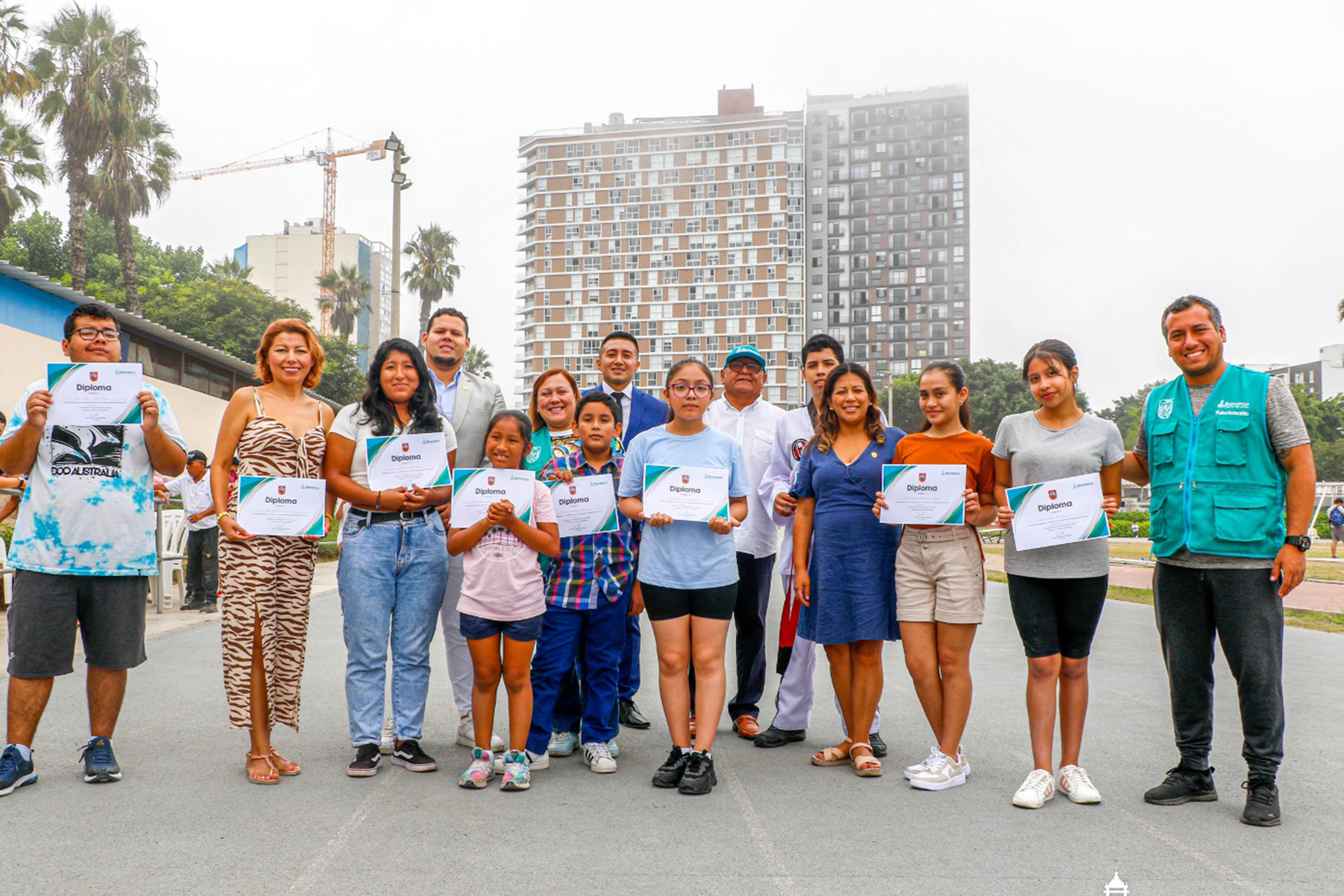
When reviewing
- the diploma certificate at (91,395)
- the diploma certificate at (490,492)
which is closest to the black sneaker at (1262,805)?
the diploma certificate at (490,492)

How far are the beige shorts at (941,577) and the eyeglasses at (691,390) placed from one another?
1243 mm

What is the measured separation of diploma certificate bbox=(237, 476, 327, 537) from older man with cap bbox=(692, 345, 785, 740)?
2.32 m

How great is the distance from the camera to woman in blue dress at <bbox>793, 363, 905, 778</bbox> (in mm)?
4824

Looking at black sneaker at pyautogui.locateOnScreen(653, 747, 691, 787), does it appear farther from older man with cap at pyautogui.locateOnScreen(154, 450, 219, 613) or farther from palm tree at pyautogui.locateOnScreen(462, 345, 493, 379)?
palm tree at pyautogui.locateOnScreen(462, 345, 493, 379)

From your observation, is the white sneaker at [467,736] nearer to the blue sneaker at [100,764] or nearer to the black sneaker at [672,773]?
the black sneaker at [672,773]

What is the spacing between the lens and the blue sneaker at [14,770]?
14.2ft

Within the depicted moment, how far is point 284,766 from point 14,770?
1.16m

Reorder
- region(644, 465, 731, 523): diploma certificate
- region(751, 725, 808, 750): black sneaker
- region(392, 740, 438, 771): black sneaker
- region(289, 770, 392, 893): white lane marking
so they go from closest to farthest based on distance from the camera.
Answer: region(289, 770, 392, 893): white lane marking, region(644, 465, 731, 523): diploma certificate, region(392, 740, 438, 771): black sneaker, region(751, 725, 808, 750): black sneaker

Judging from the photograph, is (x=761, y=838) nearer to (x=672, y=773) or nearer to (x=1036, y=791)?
(x=672, y=773)

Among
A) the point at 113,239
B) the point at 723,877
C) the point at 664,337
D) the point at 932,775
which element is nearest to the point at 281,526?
the point at 723,877

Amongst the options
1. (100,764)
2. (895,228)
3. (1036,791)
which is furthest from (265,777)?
(895,228)

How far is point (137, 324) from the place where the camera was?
26.1 meters

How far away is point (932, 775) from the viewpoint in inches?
180

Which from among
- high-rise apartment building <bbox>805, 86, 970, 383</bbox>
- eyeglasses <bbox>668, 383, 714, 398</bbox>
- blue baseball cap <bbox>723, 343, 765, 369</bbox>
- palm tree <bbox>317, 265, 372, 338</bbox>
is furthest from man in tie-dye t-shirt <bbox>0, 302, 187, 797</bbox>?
high-rise apartment building <bbox>805, 86, 970, 383</bbox>
